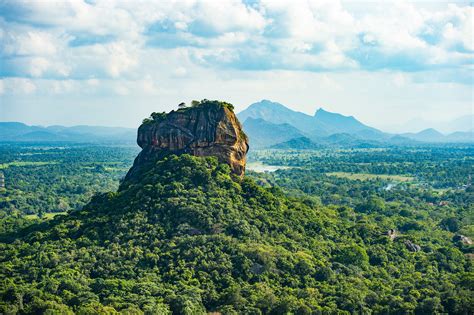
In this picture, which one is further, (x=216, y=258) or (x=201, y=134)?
(x=201, y=134)

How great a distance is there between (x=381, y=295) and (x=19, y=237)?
108 ft

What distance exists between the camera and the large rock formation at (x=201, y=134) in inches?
2170

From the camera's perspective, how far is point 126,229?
45219 millimetres

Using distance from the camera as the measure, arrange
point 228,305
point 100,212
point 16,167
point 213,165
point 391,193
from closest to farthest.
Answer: point 228,305, point 100,212, point 213,165, point 391,193, point 16,167

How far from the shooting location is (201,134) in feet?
181

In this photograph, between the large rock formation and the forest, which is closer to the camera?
the forest

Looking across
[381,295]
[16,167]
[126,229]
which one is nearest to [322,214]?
→ [381,295]

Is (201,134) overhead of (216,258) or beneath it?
overhead

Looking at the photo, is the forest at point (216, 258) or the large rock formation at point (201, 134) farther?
the large rock formation at point (201, 134)

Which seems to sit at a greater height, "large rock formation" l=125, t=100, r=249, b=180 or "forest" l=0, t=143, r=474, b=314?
"large rock formation" l=125, t=100, r=249, b=180

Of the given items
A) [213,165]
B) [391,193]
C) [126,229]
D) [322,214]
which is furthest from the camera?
[391,193]

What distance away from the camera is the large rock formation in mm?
55125

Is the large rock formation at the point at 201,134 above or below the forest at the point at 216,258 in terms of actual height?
above

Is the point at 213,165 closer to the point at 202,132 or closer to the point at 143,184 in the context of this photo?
the point at 202,132
